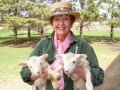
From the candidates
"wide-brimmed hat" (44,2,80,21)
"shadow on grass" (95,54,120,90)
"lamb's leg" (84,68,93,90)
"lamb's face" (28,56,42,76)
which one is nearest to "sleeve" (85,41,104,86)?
"lamb's leg" (84,68,93,90)

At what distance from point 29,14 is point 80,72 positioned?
18.7 m

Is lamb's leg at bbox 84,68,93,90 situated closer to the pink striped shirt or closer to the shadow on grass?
the pink striped shirt

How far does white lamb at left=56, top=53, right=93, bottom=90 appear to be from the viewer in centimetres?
213

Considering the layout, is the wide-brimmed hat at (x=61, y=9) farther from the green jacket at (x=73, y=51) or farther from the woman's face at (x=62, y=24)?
the green jacket at (x=73, y=51)

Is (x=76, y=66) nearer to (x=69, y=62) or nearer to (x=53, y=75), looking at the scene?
(x=69, y=62)

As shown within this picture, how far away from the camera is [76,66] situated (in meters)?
2.30

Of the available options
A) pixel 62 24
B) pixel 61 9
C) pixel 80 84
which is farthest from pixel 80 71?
pixel 61 9

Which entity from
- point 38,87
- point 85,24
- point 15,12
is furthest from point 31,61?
point 85,24

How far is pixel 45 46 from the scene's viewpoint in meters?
2.79

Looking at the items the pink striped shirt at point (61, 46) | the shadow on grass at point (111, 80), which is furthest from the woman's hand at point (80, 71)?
the shadow on grass at point (111, 80)

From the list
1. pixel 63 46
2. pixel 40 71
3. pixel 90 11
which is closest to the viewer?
Result: pixel 40 71

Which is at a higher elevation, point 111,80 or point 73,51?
point 73,51

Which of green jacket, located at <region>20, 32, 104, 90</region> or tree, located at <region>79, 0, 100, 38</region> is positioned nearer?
green jacket, located at <region>20, 32, 104, 90</region>

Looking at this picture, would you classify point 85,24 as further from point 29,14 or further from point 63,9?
point 63,9
